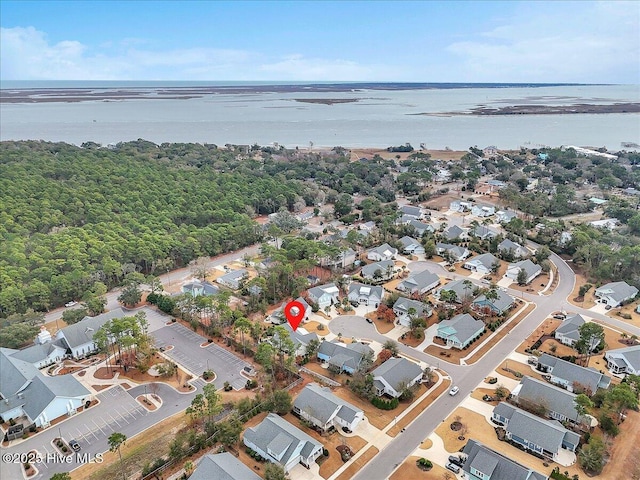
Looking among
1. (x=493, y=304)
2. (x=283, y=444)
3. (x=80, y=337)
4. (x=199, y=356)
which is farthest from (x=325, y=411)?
(x=80, y=337)

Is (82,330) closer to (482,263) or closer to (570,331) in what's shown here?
(570,331)

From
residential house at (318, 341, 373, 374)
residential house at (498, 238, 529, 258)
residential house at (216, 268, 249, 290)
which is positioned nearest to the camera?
residential house at (318, 341, 373, 374)

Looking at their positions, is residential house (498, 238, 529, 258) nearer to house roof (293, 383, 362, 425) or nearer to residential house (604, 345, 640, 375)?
residential house (604, 345, 640, 375)

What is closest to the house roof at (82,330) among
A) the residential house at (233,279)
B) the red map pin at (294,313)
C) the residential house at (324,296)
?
the residential house at (233,279)

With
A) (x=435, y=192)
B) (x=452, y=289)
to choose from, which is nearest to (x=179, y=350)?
(x=452, y=289)

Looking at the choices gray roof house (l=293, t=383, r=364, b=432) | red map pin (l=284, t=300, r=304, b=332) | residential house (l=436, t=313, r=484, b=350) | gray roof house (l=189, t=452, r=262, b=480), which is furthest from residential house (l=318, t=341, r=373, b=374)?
gray roof house (l=189, t=452, r=262, b=480)

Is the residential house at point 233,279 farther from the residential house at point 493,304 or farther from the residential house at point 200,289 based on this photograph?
the residential house at point 493,304
